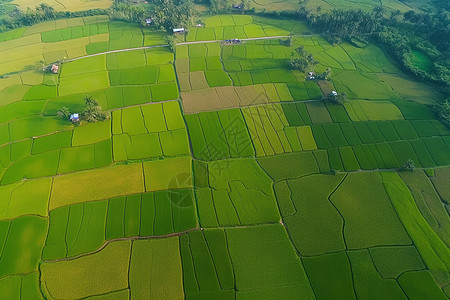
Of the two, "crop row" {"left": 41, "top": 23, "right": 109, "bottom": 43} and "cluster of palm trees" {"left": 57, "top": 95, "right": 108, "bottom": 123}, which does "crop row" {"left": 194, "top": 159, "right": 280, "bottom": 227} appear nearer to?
"cluster of palm trees" {"left": 57, "top": 95, "right": 108, "bottom": 123}

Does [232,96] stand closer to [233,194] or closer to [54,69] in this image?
[233,194]

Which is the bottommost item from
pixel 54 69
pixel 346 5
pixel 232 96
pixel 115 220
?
pixel 115 220

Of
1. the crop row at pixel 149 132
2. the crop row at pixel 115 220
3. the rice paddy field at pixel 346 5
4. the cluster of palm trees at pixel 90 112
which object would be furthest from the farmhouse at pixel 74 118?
the rice paddy field at pixel 346 5

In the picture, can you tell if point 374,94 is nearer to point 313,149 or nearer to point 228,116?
point 313,149

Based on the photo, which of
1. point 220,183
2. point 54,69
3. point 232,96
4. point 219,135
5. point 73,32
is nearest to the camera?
point 220,183

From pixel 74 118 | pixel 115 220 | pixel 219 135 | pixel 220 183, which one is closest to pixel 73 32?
pixel 74 118

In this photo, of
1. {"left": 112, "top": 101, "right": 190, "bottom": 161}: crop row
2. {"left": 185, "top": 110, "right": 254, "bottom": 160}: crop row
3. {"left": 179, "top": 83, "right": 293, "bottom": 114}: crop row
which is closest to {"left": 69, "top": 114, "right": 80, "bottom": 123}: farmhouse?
{"left": 112, "top": 101, "right": 190, "bottom": 161}: crop row

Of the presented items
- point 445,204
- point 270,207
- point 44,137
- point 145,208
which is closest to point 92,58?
point 44,137

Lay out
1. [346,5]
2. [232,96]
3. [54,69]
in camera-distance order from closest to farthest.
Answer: [232,96]
[54,69]
[346,5]
